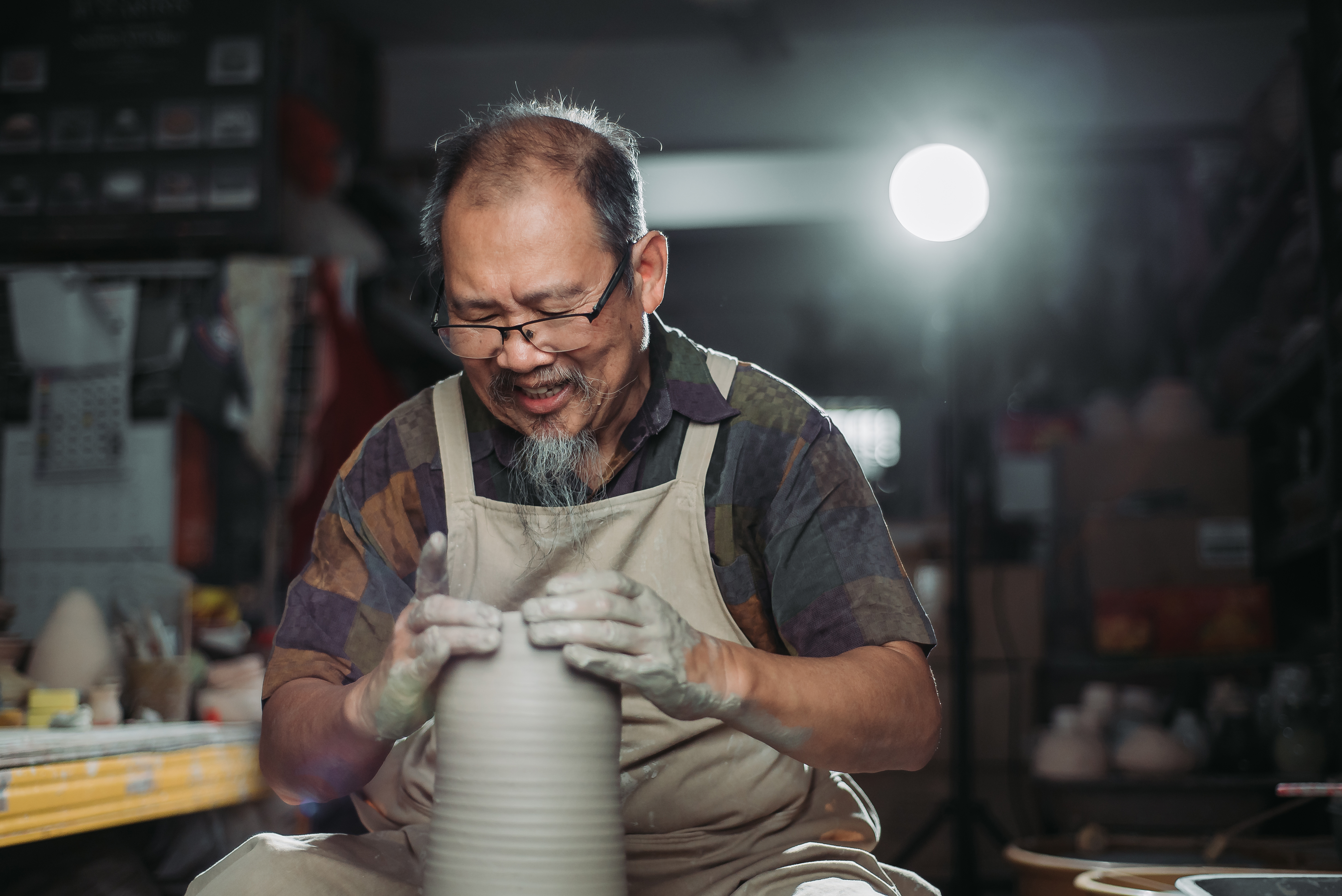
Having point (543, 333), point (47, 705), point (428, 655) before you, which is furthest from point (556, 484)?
point (47, 705)

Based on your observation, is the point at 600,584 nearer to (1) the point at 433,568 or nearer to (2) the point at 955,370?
(1) the point at 433,568

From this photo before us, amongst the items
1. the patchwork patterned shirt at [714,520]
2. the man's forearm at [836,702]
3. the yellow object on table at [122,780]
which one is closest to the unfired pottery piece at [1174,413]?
the patchwork patterned shirt at [714,520]

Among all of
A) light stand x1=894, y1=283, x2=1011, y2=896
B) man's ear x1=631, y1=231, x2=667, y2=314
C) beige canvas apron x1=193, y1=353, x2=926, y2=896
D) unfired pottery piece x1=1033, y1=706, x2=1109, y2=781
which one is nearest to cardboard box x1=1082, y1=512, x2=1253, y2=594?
light stand x1=894, y1=283, x2=1011, y2=896

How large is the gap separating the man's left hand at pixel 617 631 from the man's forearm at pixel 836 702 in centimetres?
2

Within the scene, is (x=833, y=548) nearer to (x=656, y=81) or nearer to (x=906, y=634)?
(x=906, y=634)

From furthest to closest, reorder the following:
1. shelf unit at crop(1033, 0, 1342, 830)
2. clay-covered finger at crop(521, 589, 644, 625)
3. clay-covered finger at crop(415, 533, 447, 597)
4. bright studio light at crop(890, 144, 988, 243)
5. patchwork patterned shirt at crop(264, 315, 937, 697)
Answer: bright studio light at crop(890, 144, 988, 243), shelf unit at crop(1033, 0, 1342, 830), patchwork patterned shirt at crop(264, 315, 937, 697), clay-covered finger at crop(415, 533, 447, 597), clay-covered finger at crop(521, 589, 644, 625)

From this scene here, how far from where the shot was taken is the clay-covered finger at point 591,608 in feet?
3.47

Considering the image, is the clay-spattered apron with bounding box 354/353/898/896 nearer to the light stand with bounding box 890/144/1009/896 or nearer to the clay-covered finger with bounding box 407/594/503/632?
the clay-covered finger with bounding box 407/594/503/632

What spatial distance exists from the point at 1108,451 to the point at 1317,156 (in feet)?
4.42

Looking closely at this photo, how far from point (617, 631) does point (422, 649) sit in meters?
0.20

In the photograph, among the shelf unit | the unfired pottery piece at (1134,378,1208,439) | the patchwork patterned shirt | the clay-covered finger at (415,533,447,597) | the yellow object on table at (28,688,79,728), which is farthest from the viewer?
the unfired pottery piece at (1134,378,1208,439)

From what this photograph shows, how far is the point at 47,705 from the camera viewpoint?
5.72 ft

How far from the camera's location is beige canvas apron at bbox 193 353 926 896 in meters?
1.38

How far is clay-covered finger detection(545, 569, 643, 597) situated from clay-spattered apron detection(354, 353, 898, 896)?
1.04ft
